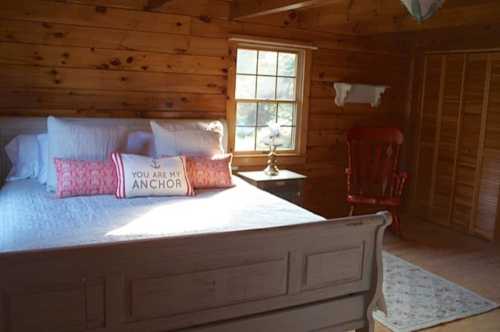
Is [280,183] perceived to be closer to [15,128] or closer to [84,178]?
[84,178]

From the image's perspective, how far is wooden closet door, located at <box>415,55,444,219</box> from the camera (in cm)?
527

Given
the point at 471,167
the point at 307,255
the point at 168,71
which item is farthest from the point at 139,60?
the point at 471,167

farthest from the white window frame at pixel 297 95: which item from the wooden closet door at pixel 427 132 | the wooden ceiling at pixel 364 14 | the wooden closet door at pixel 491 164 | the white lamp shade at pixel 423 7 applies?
the white lamp shade at pixel 423 7

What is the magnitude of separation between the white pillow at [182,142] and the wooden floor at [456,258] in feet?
5.75

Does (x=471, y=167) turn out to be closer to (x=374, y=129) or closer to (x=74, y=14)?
(x=374, y=129)

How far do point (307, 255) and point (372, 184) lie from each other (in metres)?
3.02

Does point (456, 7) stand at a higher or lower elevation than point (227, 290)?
higher

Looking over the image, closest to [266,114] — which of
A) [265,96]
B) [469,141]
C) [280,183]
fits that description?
[265,96]

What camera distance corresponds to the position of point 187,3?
13.5 feet

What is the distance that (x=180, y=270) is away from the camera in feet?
6.75

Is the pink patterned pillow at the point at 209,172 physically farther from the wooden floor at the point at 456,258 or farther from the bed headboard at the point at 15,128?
the wooden floor at the point at 456,258

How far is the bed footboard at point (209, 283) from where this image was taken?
71.9 inches

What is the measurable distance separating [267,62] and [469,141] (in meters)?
2.17

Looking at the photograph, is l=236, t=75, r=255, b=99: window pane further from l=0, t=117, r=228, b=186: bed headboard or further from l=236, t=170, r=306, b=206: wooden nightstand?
l=0, t=117, r=228, b=186: bed headboard
